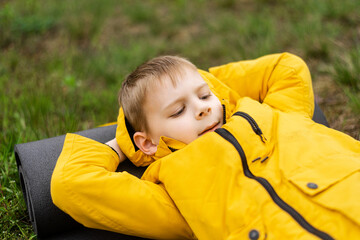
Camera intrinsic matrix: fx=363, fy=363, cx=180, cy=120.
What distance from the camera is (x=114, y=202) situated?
5.24ft

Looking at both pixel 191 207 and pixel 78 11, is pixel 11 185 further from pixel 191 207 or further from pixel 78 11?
pixel 78 11

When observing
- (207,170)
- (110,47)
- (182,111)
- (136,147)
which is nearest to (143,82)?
(182,111)

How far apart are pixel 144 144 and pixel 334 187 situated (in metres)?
0.97

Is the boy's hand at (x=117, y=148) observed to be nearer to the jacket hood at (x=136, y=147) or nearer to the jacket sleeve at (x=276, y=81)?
the jacket hood at (x=136, y=147)

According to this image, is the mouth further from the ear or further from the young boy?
the ear

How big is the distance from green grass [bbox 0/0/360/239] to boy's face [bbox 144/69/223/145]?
0.90 meters

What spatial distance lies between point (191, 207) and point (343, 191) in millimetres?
621

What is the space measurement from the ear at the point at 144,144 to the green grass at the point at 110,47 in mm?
726

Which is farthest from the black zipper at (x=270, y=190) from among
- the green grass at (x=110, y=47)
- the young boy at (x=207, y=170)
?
the green grass at (x=110, y=47)

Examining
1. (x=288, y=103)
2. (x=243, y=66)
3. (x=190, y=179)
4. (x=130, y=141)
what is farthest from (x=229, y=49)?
(x=190, y=179)

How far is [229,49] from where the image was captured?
12.8ft

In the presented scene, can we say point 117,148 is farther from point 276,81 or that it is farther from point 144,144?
point 276,81

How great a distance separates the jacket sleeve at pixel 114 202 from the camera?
1.60 meters

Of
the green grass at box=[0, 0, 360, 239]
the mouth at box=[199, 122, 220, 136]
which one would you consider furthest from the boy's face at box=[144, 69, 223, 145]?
the green grass at box=[0, 0, 360, 239]
